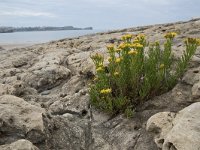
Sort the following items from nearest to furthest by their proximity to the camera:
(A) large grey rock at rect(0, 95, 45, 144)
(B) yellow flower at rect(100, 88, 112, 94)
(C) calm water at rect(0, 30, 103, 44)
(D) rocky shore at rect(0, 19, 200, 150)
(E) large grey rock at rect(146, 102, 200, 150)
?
(E) large grey rock at rect(146, 102, 200, 150)
(D) rocky shore at rect(0, 19, 200, 150)
(A) large grey rock at rect(0, 95, 45, 144)
(B) yellow flower at rect(100, 88, 112, 94)
(C) calm water at rect(0, 30, 103, 44)

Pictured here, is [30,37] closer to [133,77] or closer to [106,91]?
[133,77]

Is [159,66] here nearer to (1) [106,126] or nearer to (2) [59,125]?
(1) [106,126]

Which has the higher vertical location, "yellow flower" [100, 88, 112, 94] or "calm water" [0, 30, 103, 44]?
"yellow flower" [100, 88, 112, 94]

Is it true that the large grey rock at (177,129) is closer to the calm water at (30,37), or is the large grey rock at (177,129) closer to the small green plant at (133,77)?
the small green plant at (133,77)

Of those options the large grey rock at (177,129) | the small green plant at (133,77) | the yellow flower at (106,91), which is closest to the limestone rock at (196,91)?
the small green plant at (133,77)

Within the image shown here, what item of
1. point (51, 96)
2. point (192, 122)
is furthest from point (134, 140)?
point (51, 96)

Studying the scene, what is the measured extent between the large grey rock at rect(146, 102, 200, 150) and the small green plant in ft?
3.04

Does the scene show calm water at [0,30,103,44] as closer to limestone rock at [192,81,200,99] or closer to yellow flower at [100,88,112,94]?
yellow flower at [100,88,112,94]

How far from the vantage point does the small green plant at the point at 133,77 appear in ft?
22.8

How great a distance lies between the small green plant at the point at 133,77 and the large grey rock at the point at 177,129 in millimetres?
925

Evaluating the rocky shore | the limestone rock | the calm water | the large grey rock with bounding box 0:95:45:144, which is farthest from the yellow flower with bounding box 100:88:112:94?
the calm water

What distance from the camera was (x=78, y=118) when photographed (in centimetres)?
703

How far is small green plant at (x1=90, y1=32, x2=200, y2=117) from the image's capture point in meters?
6.95

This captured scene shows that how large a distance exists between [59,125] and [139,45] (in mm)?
2048
